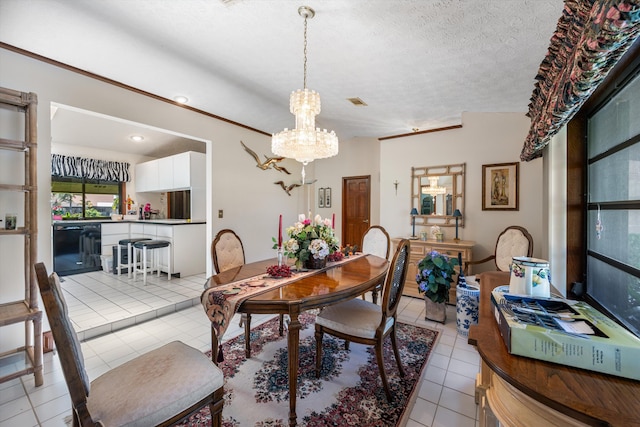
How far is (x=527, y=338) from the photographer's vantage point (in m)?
0.78

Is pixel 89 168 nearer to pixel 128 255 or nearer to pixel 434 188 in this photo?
pixel 128 255

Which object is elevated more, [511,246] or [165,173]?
[165,173]

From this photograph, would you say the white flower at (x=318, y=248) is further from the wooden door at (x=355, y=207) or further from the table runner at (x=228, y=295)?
the wooden door at (x=355, y=207)

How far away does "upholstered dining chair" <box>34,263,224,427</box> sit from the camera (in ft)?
3.22

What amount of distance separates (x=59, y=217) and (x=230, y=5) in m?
5.87

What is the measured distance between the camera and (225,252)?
262 cm

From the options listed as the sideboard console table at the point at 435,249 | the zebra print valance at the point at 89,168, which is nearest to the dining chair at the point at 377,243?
the sideboard console table at the point at 435,249

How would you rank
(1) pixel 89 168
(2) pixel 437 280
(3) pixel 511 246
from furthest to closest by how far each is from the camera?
(1) pixel 89 168, (3) pixel 511 246, (2) pixel 437 280

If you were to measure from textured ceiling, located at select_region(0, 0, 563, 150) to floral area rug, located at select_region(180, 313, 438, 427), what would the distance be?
2.53 meters

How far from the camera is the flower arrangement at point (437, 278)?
2877mm

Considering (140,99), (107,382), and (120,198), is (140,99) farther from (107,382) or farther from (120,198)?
(120,198)

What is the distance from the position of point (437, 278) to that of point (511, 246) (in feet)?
3.45

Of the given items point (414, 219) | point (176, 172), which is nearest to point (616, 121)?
point (414, 219)

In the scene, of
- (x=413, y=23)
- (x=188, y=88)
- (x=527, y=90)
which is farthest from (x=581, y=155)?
(x=188, y=88)
